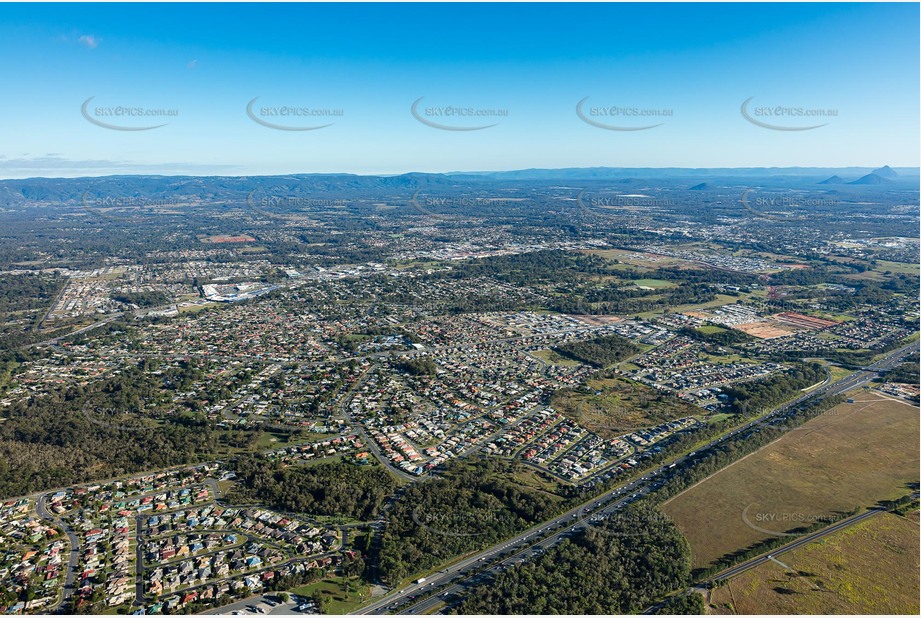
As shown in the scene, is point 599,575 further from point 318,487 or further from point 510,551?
point 318,487

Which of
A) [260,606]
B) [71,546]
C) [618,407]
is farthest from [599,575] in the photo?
[71,546]

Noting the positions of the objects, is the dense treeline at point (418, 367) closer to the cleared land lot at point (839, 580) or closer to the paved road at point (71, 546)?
the paved road at point (71, 546)

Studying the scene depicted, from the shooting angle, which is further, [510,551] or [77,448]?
[77,448]

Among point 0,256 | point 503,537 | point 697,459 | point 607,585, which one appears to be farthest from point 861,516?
point 0,256

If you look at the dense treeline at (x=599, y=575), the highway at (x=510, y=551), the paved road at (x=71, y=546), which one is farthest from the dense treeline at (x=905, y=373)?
the paved road at (x=71, y=546)

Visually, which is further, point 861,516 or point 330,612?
point 861,516

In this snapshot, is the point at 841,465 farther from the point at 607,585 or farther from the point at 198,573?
the point at 198,573
